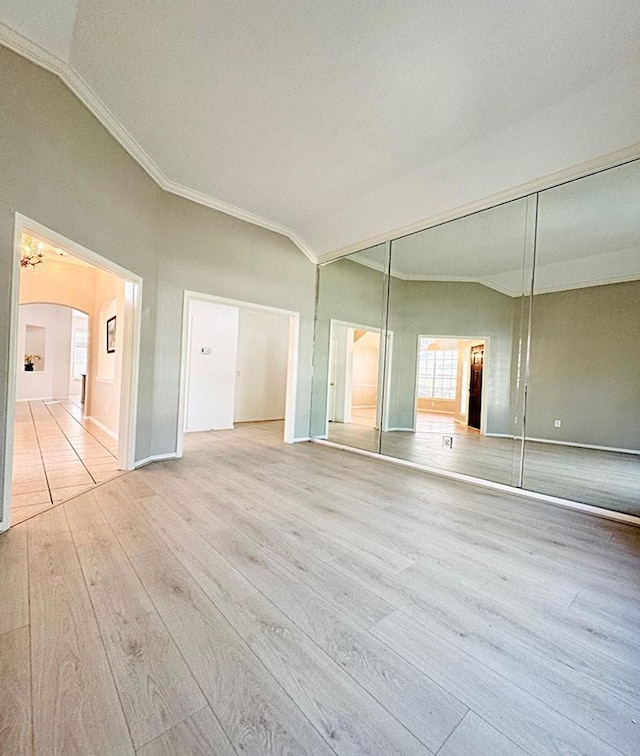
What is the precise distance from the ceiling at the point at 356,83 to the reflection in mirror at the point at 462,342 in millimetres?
847

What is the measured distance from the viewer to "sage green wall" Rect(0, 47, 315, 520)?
6.77 feet

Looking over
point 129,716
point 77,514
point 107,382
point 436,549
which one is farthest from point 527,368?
point 107,382

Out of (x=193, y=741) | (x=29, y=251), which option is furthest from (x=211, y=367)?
(x=193, y=741)

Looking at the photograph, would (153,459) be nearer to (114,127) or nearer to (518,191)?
(114,127)

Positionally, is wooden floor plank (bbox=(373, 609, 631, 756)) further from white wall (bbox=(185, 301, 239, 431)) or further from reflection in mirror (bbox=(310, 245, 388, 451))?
white wall (bbox=(185, 301, 239, 431))

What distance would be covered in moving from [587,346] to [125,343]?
5879 millimetres

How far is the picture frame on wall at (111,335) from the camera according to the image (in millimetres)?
5507

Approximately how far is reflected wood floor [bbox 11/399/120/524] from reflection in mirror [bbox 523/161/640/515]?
4.35m

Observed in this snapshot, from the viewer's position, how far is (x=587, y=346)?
15.0 ft

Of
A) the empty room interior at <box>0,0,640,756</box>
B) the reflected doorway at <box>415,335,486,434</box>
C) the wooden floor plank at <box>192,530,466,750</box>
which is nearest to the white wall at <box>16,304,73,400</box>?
the empty room interior at <box>0,0,640,756</box>

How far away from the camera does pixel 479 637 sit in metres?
1.38

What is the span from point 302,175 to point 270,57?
1370mm

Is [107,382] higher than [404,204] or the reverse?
the reverse

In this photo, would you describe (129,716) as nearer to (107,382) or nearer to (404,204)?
(404,204)
